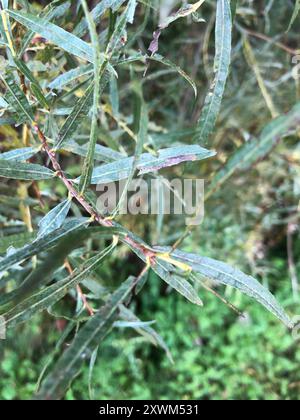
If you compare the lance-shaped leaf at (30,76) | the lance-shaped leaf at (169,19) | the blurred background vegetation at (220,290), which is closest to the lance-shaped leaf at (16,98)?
the lance-shaped leaf at (30,76)

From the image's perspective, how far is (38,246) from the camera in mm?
359

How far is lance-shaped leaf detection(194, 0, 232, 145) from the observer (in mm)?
421

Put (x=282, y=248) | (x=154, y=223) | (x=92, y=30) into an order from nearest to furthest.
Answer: (x=92, y=30)
(x=154, y=223)
(x=282, y=248)

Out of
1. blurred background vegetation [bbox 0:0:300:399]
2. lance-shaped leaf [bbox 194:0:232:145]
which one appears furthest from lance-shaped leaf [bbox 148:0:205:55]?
blurred background vegetation [bbox 0:0:300:399]

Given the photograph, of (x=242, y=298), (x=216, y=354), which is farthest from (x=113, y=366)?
(x=242, y=298)

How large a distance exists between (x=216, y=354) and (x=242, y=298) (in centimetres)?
21

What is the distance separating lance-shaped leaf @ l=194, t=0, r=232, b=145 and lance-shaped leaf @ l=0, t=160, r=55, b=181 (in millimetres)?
136

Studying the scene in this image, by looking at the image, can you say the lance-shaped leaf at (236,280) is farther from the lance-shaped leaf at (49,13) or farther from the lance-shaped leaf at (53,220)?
the lance-shaped leaf at (49,13)

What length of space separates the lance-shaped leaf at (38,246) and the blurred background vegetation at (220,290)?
29.0 inches

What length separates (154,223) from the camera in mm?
1314

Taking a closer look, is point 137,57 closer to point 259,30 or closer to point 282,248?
point 259,30

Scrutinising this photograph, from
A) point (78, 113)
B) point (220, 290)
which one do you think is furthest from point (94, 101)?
point (220, 290)

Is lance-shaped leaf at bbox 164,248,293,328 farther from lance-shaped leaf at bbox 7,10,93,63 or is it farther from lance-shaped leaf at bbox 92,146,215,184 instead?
lance-shaped leaf at bbox 7,10,93,63

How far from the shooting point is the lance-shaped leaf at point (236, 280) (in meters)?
0.39
